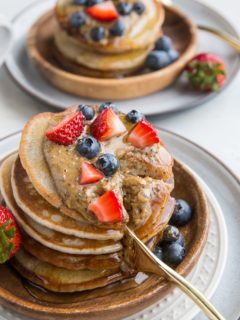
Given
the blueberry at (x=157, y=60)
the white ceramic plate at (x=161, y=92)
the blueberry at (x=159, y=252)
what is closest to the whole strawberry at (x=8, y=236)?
the blueberry at (x=159, y=252)

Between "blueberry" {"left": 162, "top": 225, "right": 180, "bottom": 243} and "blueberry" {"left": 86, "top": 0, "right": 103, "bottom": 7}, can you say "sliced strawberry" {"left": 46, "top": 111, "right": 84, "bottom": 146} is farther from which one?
"blueberry" {"left": 86, "top": 0, "right": 103, "bottom": 7}

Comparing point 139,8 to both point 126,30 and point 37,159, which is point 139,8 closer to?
point 126,30

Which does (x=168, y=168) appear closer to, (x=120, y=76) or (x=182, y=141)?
(x=182, y=141)

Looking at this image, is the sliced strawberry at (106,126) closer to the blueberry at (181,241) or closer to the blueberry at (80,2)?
the blueberry at (181,241)

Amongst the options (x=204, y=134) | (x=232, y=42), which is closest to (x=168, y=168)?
(x=204, y=134)

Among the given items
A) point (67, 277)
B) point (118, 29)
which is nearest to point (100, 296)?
point (67, 277)
